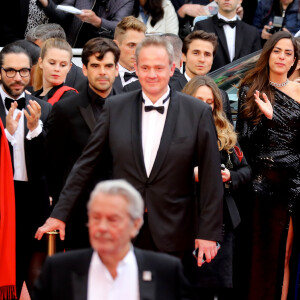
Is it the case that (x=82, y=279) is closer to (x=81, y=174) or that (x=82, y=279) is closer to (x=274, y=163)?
(x=81, y=174)

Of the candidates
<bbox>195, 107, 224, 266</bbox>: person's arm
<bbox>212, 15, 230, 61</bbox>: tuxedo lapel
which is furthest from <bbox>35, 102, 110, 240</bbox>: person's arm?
<bbox>212, 15, 230, 61</bbox>: tuxedo lapel

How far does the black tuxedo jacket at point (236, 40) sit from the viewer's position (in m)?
Answer: 9.76

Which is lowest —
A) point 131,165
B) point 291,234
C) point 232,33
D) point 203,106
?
point 291,234

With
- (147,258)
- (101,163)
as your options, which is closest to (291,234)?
(101,163)

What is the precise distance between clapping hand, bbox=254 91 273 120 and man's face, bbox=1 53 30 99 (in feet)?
5.55

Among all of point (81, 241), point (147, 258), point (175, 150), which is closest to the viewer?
point (147, 258)

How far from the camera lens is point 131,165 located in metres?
5.14

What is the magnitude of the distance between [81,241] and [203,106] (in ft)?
4.30

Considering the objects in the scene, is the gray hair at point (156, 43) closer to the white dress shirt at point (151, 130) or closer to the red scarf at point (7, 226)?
the white dress shirt at point (151, 130)

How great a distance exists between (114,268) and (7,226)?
2238 millimetres

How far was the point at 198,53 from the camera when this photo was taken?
7.43 meters

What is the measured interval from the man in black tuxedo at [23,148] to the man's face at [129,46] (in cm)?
158

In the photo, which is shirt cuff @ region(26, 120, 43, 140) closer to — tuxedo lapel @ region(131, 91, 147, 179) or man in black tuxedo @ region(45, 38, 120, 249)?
man in black tuxedo @ region(45, 38, 120, 249)

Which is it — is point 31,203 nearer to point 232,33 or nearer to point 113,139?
point 113,139
